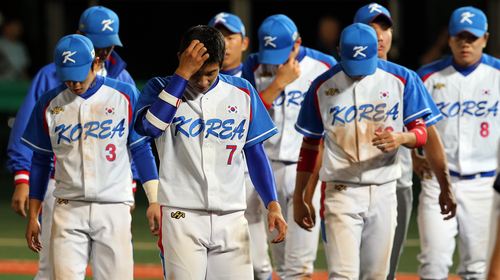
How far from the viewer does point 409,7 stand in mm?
13688

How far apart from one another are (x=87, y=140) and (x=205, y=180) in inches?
36.2

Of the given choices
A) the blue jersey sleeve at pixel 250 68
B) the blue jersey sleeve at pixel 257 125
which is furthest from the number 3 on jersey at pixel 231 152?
the blue jersey sleeve at pixel 250 68

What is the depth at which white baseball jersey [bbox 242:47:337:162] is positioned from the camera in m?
5.48

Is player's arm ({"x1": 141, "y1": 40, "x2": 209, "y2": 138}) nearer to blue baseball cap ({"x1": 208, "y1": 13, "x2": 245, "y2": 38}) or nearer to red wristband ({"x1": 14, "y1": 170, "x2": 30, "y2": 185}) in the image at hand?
red wristband ({"x1": 14, "y1": 170, "x2": 30, "y2": 185})

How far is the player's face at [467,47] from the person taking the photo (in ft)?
18.3

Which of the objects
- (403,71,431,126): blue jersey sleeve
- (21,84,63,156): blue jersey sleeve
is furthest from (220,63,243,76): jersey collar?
(21,84,63,156): blue jersey sleeve

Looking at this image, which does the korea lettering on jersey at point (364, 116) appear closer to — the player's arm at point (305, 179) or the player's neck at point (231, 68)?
the player's arm at point (305, 179)

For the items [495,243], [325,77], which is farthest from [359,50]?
[495,243]

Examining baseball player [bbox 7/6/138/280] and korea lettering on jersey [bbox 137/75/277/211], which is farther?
baseball player [bbox 7/6/138/280]

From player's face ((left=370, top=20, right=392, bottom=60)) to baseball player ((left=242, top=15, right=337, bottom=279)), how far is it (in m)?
0.66

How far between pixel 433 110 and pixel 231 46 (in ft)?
6.05

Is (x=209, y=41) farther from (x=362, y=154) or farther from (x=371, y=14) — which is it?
(x=371, y=14)

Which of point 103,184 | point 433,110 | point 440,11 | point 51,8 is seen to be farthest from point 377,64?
point 51,8

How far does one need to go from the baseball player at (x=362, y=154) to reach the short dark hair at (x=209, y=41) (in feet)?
3.67
